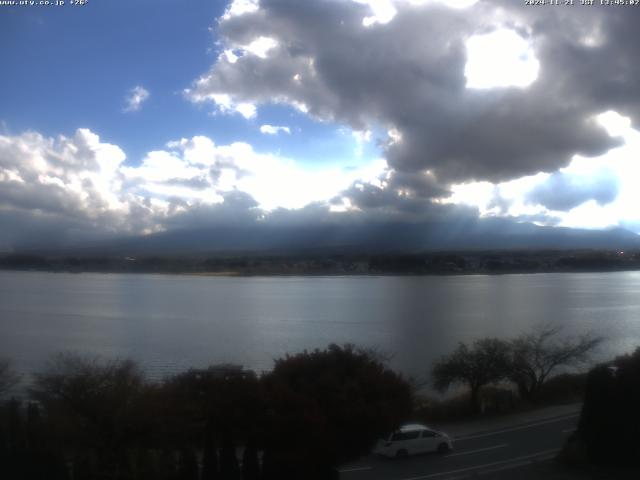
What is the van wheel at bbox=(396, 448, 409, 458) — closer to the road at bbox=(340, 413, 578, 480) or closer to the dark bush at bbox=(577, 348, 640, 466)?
the road at bbox=(340, 413, 578, 480)

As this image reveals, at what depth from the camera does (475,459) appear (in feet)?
36.2

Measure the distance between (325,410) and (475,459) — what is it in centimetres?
339

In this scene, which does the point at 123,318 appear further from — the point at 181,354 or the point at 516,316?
the point at 516,316

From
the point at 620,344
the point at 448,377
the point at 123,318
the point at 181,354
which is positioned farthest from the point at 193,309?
the point at 448,377

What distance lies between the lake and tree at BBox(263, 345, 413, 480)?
1268 centimetres

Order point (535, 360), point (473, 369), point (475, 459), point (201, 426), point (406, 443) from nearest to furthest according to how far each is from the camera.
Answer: point (201, 426)
point (475, 459)
point (406, 443)
point (473, 369)
point (535, 360)

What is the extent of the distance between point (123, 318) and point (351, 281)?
49470 millimetres

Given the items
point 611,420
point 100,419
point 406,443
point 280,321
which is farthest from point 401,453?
point 280,321

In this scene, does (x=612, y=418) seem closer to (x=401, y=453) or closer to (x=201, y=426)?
(x=401, y=453)

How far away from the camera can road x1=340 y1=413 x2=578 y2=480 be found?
1012cm

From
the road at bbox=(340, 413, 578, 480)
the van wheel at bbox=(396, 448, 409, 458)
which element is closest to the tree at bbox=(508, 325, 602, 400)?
the road at bbox=(340, 413, 578, 480)

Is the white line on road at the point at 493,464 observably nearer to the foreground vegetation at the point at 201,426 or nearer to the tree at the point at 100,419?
the foreground vegetation at the point at 201,426

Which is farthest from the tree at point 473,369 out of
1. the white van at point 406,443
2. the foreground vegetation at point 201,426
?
the foreground vegetation at point 201,426

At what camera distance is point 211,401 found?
929 centimetres
